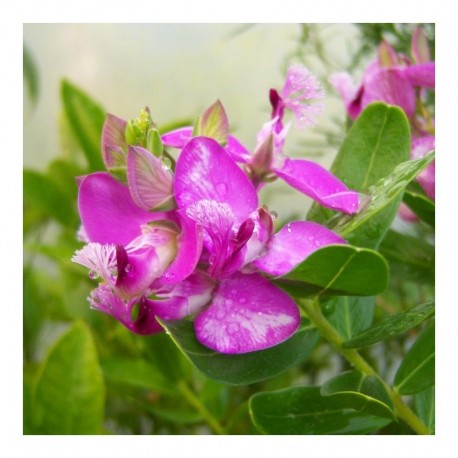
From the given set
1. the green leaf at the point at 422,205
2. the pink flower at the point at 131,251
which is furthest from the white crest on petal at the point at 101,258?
the green leaf at the point at 422,205

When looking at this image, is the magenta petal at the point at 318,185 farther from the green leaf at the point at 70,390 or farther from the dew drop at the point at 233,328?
the green leaf at the point at 70,390

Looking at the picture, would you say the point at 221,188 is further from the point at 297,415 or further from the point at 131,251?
the point at 297,415

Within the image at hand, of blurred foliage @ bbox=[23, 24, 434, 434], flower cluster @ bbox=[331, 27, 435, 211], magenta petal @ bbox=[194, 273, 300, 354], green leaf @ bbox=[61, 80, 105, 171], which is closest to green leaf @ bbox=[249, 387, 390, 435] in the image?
blurred foliage @ bbox=[23, 24, 434, 434]

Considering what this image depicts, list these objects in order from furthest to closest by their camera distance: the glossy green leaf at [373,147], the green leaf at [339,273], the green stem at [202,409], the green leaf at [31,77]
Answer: the green leaf at [31,77]
the green stem at [202,409]
the glossy green leaf at [373,147]
the green leaf at [339,273]

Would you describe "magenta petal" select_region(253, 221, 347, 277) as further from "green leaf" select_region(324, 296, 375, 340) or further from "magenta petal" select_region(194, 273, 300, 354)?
"green leaf" select_region(324, 296, 375, 340)

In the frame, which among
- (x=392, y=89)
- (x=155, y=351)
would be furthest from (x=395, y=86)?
(x=155, y=351)
